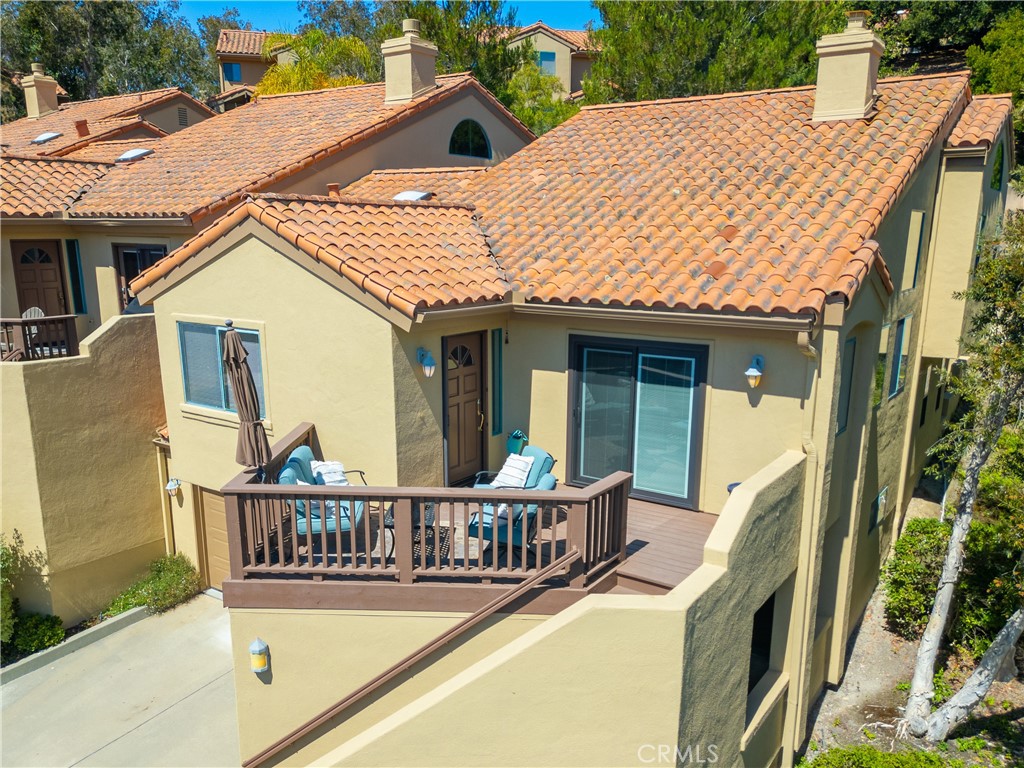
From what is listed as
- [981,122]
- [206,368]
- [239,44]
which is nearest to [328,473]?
[206,368]

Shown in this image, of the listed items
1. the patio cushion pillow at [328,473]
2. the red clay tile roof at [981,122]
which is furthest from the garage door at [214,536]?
the red clay tile roof at [981,122]

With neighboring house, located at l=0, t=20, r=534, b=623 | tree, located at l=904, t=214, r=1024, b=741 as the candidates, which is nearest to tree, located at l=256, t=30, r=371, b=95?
neighboring house, located at l=0, t=20, r=534, b=623

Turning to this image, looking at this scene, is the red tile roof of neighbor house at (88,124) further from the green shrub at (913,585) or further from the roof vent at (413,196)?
the green shrub at (913,585)

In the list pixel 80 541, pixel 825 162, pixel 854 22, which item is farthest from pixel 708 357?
pixel 80 541

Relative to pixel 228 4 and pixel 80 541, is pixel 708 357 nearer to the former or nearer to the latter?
pixel 80 541

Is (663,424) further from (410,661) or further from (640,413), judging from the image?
(410,661)

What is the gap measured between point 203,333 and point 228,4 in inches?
2763

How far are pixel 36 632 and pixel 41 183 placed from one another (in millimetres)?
10302

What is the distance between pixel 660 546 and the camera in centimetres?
931

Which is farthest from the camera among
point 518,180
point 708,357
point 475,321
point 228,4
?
point 228,4

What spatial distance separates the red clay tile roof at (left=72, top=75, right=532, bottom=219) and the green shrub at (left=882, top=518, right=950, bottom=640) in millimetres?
14929

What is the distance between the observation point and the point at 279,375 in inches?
419

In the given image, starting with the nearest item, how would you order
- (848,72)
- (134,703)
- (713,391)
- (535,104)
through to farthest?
(713,391) → (848,72) → (134,703) → (535,104)

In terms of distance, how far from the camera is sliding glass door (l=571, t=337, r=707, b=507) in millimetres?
10164
